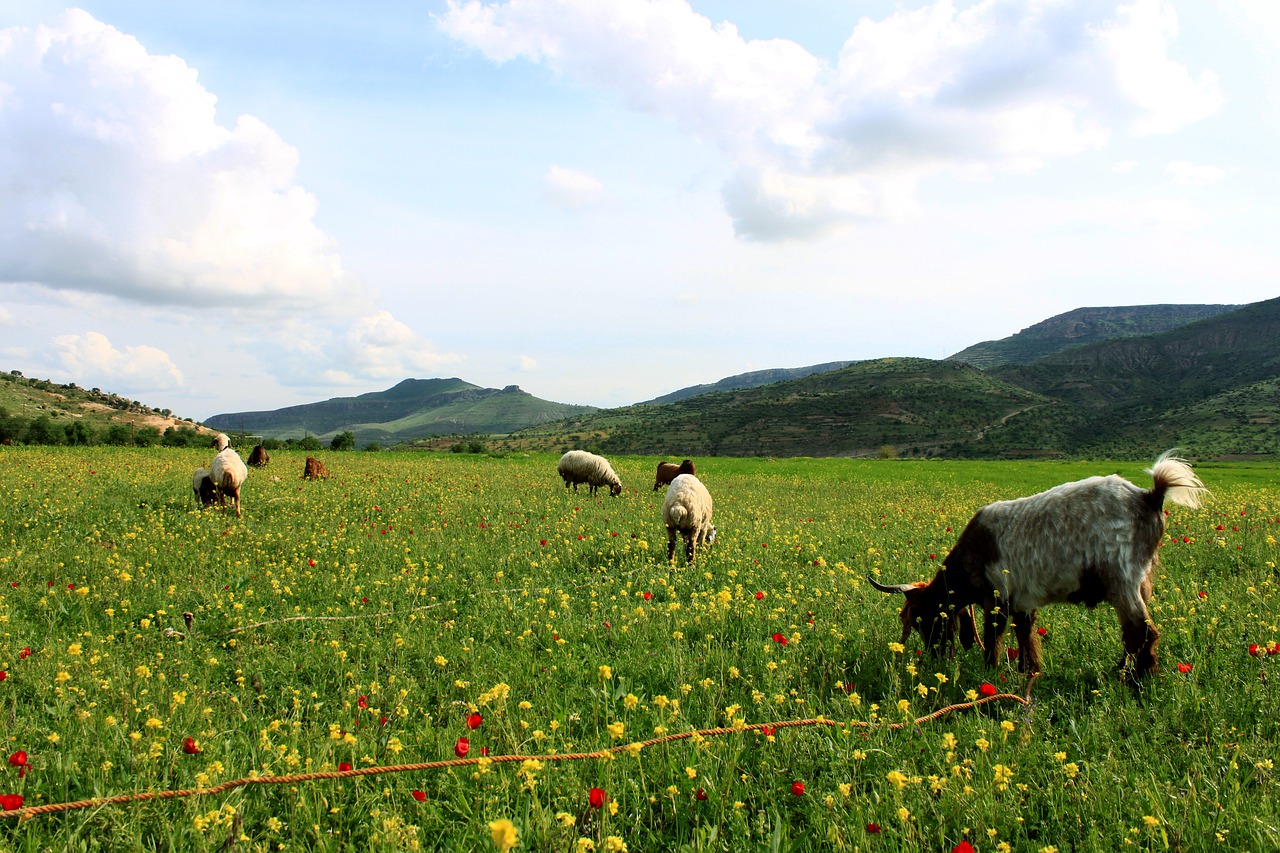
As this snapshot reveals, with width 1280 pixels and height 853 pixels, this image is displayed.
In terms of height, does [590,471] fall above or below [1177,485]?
below

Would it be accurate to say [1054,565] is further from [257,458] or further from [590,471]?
[257,458]

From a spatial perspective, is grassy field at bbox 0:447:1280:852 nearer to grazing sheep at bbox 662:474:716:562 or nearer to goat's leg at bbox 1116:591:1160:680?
goat's leg at bbox 1116:591:1160:680

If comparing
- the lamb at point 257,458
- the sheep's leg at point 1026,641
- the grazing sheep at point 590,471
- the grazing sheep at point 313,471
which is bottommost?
the sheep's leg at point 1026,641

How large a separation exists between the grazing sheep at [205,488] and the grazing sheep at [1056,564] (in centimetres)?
1563

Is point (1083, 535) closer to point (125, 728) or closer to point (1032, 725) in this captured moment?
point (1032, 725)

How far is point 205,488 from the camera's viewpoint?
15.0 m

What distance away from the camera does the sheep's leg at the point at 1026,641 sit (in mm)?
5440

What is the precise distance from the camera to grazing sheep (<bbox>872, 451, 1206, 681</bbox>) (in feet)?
16.4

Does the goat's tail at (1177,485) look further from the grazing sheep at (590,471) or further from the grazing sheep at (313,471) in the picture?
the grazing sheep at (313,471)

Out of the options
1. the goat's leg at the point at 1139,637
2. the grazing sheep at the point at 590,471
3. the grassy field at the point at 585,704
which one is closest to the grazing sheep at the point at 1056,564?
the goat's leg at the point at 1139,637

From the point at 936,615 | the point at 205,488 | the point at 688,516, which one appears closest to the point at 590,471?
the point at 205,488

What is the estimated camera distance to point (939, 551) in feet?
36.2

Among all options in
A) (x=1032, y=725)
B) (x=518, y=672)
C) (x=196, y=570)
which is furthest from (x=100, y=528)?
(x=1032, y=725)

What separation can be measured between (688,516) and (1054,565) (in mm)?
5801
